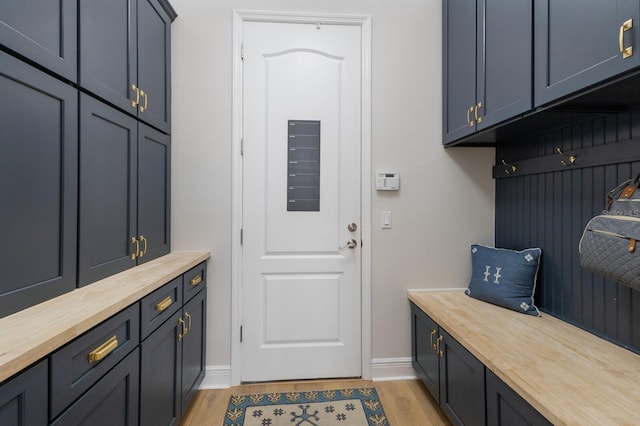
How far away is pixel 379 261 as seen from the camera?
2.21 metres

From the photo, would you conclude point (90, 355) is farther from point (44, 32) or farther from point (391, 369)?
point (391, 369)

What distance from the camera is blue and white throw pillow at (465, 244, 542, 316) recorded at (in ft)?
5.84

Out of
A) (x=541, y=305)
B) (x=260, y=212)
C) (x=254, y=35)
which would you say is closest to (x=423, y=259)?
(x=541, y=305)

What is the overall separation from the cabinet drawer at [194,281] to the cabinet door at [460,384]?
141 centimetres

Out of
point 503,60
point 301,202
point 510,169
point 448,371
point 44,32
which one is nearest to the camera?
point 44,32

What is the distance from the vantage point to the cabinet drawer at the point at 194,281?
175cm

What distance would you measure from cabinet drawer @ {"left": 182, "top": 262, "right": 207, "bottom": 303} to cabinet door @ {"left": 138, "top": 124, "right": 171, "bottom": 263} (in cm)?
23

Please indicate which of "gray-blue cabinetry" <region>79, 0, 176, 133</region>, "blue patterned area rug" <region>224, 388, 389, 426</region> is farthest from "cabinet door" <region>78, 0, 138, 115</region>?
"blue patterned area rug" <region>224, 388, 389, 426</region>

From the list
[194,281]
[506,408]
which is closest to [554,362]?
[506,408]

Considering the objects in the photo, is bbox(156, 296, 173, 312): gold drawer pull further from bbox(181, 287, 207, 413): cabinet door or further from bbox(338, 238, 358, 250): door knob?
bbox(338, 238, 358, 250): door knob

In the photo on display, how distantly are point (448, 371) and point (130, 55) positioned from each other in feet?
7.43

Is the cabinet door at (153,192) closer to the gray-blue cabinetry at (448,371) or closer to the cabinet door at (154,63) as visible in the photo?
the cabinet door at (154,63)

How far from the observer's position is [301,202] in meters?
2.18

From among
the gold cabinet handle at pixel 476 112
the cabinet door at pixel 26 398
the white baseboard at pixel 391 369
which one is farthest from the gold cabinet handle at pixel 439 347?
the cabinet door at pixel 26 398
